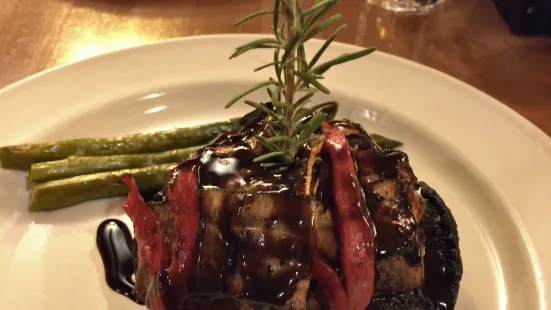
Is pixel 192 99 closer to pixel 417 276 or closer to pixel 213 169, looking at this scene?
pixel 213 169

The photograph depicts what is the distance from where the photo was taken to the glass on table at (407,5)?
489 centimetres

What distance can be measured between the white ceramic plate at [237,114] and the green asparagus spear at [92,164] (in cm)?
16

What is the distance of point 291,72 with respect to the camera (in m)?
1.92

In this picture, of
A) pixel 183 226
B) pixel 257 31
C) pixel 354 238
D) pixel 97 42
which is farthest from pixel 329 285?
pixel 97 42

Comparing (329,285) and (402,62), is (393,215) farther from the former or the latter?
(402,62)

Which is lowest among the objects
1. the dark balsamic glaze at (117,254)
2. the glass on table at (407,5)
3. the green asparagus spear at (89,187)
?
the dark balsamic glaze at (117,254)

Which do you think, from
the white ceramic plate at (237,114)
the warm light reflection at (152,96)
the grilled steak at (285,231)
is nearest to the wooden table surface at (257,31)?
the white ceramic plate at (237,114)

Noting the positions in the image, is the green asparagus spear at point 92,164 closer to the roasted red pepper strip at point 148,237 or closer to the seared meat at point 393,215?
the roasted red pepper strip at point 148,237

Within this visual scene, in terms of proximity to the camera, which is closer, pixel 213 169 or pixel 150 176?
pixel 213 169

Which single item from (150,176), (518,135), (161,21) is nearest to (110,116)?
(150,176)

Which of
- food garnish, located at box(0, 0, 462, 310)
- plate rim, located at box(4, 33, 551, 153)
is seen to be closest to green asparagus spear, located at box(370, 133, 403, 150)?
plate rim, located at box(4, 33, 551, 153)

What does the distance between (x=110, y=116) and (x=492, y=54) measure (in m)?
3.11

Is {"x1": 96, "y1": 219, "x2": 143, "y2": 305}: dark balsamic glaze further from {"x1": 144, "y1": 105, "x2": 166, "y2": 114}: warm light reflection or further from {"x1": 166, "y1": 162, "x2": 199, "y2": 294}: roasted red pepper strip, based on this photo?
{"x1": 144, "y1": 105, "x2": 166, "y2": 114}: warm light reflection

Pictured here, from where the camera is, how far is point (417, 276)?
6.73ft
